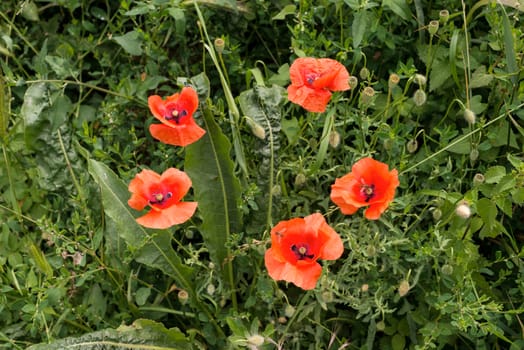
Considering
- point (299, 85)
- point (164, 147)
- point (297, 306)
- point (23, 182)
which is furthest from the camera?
point (23, 182)

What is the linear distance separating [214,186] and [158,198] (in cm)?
33

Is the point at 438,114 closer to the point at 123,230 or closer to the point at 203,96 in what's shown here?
the point at 203,96

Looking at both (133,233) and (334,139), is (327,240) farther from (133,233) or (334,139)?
(133,233)

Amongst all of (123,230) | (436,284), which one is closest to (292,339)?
(436,284)

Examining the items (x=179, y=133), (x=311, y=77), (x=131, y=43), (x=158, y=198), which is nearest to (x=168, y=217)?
(x=158, y=198)

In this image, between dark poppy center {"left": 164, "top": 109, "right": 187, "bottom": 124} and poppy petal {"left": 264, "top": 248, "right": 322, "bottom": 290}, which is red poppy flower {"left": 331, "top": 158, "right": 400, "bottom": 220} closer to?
poppy petal {"left": 264, "top": 248, "right": 322, "bottom": 290}

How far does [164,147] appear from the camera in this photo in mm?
2436

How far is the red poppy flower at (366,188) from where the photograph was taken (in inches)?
70.8

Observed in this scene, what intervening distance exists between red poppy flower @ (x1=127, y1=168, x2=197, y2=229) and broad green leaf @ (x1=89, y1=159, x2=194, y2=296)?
0.89 ft

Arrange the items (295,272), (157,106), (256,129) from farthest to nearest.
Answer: (256,129), (157,106), (295,272)

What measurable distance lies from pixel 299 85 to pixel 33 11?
151 centimetres

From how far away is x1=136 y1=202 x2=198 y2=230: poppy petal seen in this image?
1.84m

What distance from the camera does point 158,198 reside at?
75.5 inches

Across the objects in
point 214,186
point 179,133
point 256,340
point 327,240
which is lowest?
point 256,340
